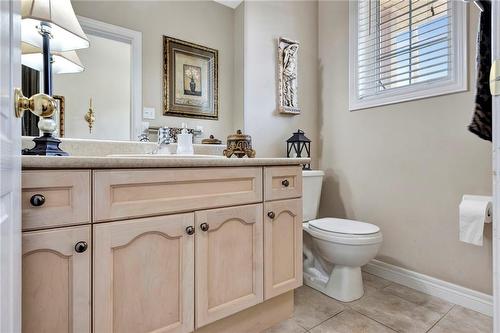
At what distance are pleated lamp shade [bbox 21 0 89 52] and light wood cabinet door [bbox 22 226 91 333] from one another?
819mm

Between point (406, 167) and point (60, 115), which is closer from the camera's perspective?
point (60, 115)

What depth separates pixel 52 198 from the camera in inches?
30.9

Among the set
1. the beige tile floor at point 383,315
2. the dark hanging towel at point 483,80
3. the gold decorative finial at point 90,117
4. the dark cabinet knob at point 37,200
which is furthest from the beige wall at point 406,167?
the dark cabinet knob at point 37,200

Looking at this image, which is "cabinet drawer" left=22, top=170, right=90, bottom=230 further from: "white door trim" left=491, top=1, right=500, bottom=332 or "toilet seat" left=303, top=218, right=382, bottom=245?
"toilet seat" left=303, top=218, right=382, bottom=245

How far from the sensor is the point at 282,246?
1.33 m

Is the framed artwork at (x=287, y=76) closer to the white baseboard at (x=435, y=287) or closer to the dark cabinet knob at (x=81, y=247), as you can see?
the white baseboard at (x=435, y=287)

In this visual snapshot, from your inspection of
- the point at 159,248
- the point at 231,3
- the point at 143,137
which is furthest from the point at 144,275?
the point at 231,3

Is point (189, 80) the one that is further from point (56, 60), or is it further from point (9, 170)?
point (9, 170)

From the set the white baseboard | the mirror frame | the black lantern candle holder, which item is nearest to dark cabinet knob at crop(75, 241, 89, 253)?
the mirror frame

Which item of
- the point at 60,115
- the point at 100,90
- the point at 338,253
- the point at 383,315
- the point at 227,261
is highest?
the point at 100,90

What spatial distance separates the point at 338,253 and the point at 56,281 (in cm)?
135

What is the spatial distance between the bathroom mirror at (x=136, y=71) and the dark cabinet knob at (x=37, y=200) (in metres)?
0.70

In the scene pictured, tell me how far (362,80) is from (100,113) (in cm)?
183

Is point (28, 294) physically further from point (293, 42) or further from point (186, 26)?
point (293, 42)
